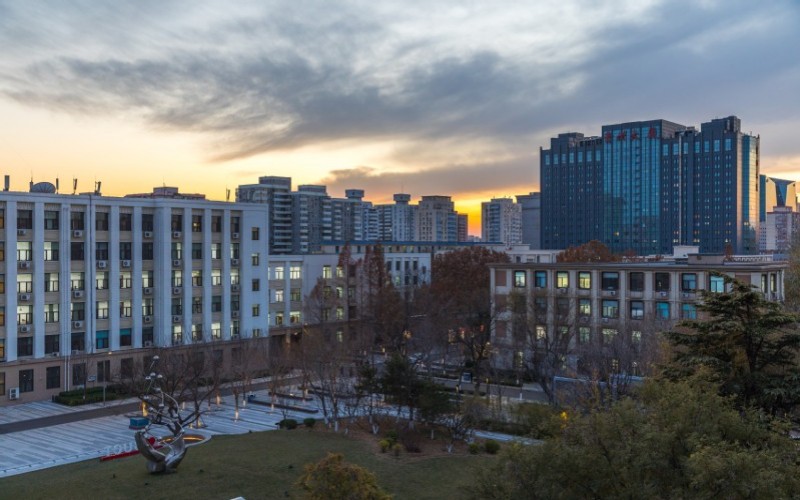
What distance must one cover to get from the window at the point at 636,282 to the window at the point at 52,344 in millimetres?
41578

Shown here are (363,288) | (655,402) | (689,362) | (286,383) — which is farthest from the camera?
(363,288)

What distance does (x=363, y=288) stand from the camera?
73188 millimetres

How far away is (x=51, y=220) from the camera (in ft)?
159

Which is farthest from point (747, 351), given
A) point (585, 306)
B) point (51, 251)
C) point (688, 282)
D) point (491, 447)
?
point (51, 251)

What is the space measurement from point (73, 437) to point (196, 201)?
75.1 feet

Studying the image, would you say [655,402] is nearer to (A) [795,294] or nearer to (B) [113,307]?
(A) [795,294]

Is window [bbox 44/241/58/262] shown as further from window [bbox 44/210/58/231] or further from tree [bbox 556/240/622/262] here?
tree [bbox 556/240/622/262]

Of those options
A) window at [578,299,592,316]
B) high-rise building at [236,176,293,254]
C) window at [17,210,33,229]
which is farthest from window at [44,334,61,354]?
high-rise building at [236,176,293,254]

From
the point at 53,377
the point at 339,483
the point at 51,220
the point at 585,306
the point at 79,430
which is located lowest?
the point at 79,430

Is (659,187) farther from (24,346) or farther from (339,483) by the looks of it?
(339,483)

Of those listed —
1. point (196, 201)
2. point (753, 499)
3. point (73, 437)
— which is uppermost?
point (196, 201)

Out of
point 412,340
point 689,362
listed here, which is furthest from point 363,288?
point 689,362

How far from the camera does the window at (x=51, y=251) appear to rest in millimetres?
48156

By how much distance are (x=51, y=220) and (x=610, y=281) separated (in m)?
41.2
